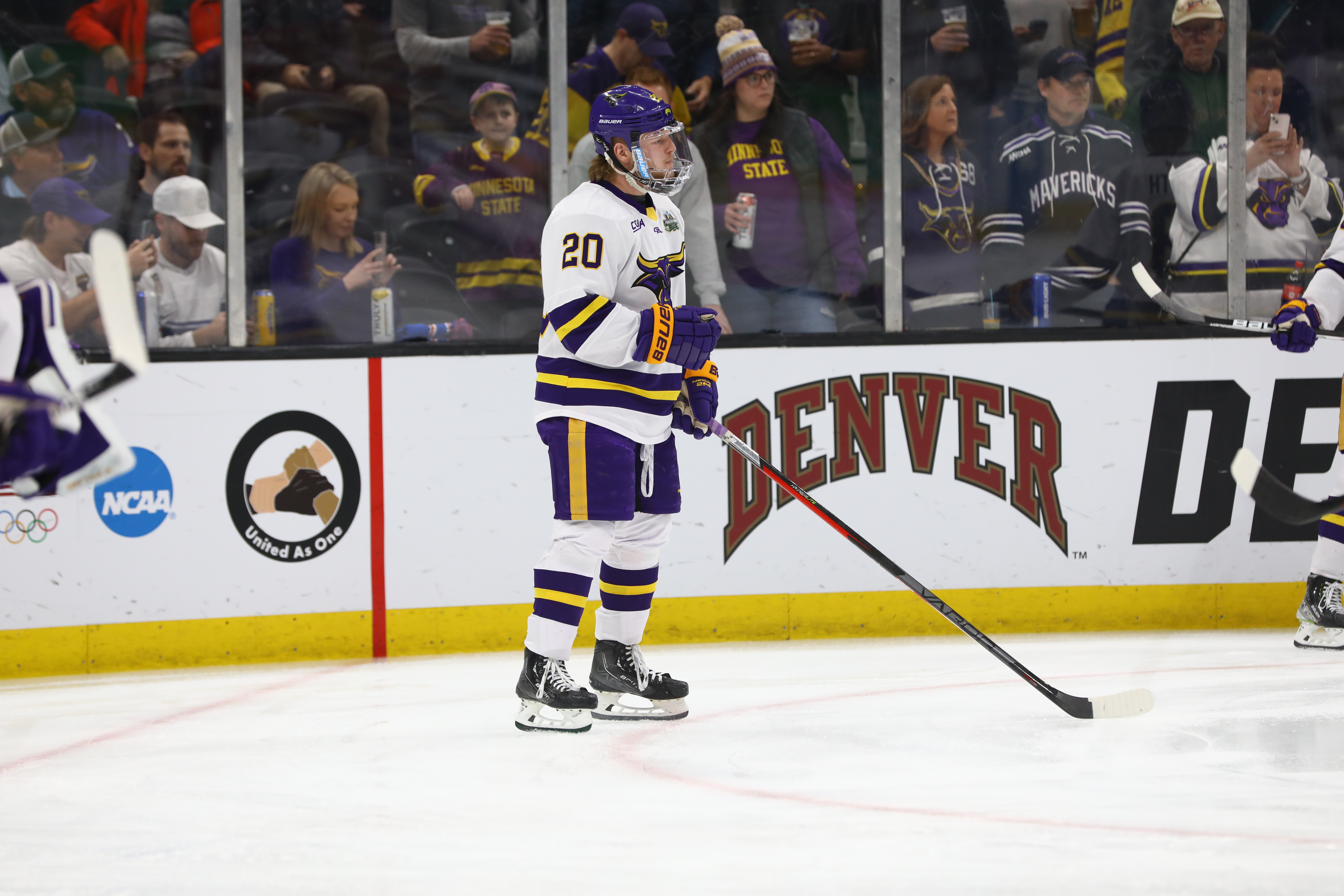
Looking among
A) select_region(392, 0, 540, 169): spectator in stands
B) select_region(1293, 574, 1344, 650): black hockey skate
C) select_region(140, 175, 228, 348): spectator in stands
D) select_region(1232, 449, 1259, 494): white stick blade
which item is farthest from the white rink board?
select_region(1232, 449, 1259, 494): white stick blade

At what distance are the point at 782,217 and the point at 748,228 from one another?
130 mm

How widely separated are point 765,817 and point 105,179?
10.8ft

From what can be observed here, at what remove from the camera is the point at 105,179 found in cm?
435

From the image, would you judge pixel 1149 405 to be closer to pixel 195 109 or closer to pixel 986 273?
pixel 986 273

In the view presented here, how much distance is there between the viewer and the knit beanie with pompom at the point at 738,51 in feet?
15.6

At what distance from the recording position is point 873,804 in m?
2.29

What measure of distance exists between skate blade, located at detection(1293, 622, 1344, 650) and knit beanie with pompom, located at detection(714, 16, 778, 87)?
2.56 metres

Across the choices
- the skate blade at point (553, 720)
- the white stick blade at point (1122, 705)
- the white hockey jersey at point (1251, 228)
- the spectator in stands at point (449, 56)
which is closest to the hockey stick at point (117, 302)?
the skate blade at point (553, 720)

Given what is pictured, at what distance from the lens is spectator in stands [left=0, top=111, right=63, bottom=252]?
4.20m

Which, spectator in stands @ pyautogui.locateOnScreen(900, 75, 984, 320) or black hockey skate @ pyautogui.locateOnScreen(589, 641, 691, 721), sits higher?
spectator in stands @ pyautogui.locateOnScreen(900, 75, 984, 320)

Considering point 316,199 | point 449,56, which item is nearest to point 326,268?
point 316,199

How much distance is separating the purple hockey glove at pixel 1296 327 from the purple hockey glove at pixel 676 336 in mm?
1833

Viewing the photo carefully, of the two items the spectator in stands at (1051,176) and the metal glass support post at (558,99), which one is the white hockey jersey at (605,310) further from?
the spectator in stands at (1051,176)

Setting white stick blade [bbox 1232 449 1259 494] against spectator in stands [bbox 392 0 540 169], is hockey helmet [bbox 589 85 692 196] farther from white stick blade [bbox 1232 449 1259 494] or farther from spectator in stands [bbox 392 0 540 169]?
spectator in stands [bbox 392 0 540 169]
